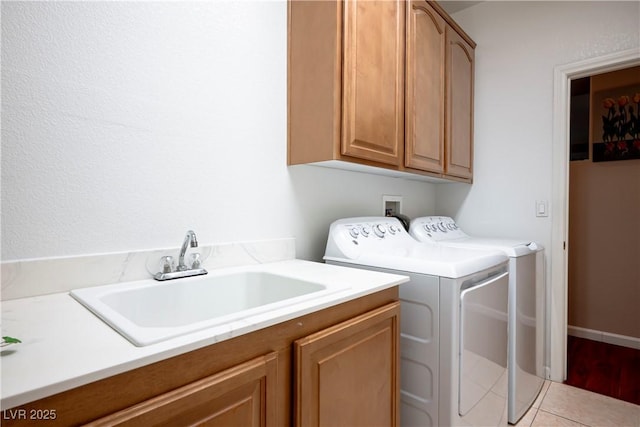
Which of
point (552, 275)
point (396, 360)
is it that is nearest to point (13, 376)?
point (396, 360)

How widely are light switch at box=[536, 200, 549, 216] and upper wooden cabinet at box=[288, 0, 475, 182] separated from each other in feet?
2.64

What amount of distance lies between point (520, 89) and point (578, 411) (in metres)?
2.02

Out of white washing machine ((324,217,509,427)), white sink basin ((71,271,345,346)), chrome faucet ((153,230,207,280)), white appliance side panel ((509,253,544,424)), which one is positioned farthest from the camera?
white appliance side panel ((509,253,544,424))

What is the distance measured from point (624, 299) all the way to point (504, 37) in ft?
7.55

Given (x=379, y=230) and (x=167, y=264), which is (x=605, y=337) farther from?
(x=167, y=264)

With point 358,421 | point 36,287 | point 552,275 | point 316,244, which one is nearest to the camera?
point 36,287

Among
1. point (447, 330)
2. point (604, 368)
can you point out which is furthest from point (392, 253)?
point (604, 368)

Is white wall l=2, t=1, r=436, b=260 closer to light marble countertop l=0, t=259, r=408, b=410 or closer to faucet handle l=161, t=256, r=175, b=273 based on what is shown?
faucet handle l=161, t=256, r=175, b=273

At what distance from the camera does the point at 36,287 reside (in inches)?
37.4

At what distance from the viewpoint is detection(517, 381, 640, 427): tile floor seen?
1.80 m

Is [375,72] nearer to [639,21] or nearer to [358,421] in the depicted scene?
[358,421]

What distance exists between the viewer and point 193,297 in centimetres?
119

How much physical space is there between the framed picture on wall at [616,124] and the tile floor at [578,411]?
6.30ft

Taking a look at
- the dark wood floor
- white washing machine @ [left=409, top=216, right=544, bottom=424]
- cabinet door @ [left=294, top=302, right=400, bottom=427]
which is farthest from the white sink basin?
the dark wood floor
